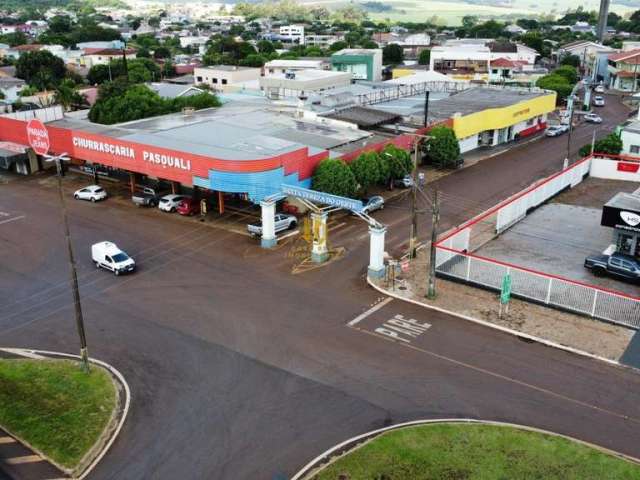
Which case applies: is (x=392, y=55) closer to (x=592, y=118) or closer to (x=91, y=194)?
(x=592, y=118)

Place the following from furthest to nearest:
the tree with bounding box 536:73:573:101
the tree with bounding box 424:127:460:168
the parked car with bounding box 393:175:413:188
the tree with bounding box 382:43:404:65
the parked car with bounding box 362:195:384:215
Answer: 1. the tree with bounding box 382:43:404:65
2. the tree with bounding box 536:73:573:101
3. the tree with bounding box 424:127:460:168
4. the parked car with bounding box 393:175:413:188
5. the parked car with bounding box 362:195:384:215

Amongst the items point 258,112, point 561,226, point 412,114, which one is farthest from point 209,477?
point 412,114

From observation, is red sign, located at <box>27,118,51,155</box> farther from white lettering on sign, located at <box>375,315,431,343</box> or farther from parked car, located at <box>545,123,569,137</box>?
parked car, located at <box>545,123,569,137</box>

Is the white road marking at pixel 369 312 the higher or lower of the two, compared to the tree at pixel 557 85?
lower

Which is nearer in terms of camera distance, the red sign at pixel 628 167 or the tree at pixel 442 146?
the red sign at pixel 628 167

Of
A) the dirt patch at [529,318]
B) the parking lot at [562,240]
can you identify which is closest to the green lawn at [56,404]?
the dirt patch at [529,318]

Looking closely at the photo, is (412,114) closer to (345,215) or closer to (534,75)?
(345,215)

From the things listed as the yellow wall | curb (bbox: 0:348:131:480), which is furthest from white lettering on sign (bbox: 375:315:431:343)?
the yellow wall

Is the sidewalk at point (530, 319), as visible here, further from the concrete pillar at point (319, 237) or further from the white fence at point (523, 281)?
the concrete pillar at point (319, 237)
